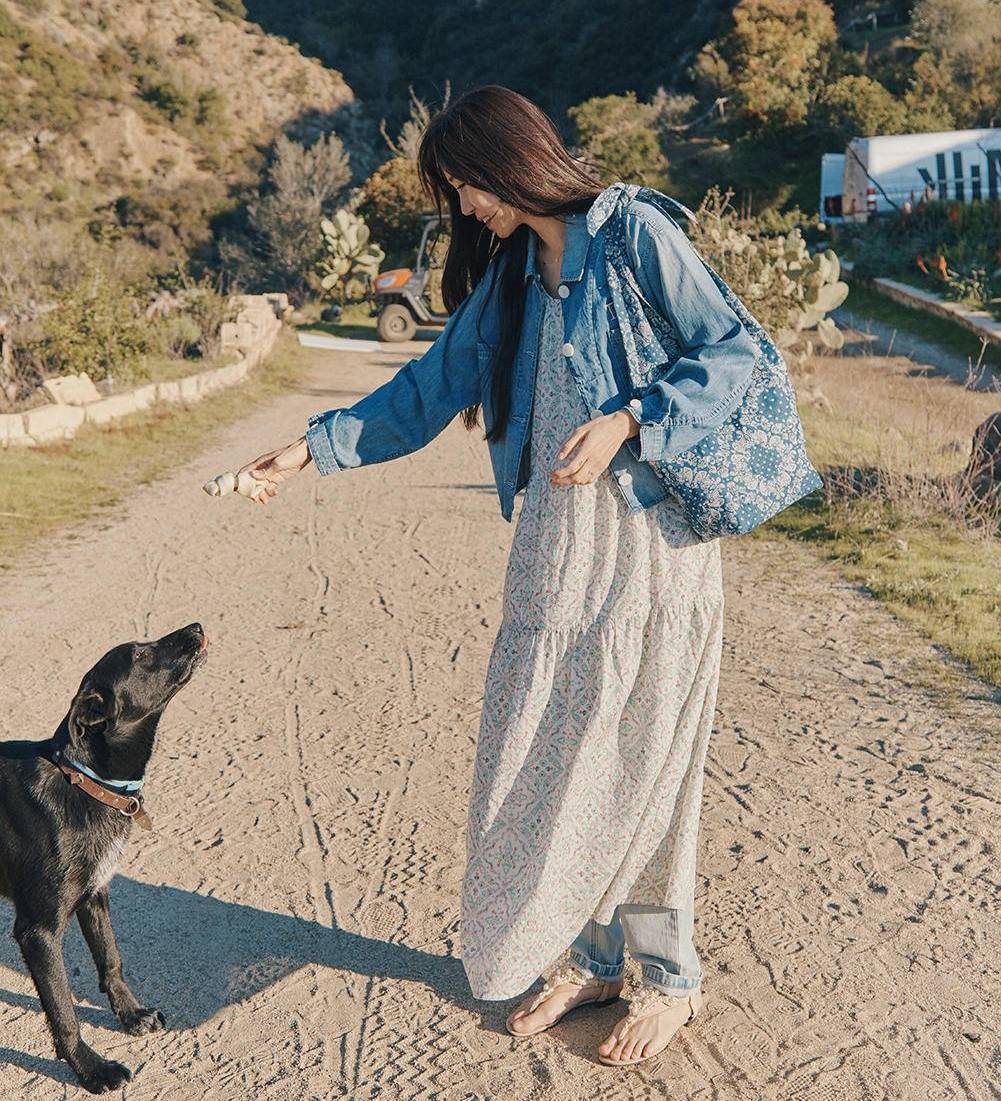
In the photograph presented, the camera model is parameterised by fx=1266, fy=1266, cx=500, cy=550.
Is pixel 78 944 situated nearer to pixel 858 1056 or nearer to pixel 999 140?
pixel 858 1056

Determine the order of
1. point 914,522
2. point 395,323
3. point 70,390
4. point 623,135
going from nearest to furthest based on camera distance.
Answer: point 914,522 < point 70,390 < point 395,323 < point 623,135

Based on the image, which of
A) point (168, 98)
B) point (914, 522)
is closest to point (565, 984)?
point (914, 522)

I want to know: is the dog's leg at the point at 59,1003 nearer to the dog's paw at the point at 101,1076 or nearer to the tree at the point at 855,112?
the dog's paw at the point at 101,1076

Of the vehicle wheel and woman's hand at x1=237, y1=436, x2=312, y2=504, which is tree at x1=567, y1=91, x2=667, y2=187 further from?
woman's hand at x1=237, y1=436, x2=312, y2=504

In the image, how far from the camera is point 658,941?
8.46 ft

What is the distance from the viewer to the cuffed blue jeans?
255cm

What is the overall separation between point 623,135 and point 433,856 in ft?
103

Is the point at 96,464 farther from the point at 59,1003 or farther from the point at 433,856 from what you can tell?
the point at 59,1003

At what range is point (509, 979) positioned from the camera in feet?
8.10

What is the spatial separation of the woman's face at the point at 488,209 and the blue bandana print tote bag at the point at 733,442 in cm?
19

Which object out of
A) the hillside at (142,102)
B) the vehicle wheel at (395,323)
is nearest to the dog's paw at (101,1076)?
the vehicle wheel at (395,323)

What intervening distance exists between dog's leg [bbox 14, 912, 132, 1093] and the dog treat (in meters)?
0.94

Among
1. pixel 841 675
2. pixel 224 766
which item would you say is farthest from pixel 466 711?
pixel 841 675

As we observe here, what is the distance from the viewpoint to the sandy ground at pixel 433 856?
262 centimetres
